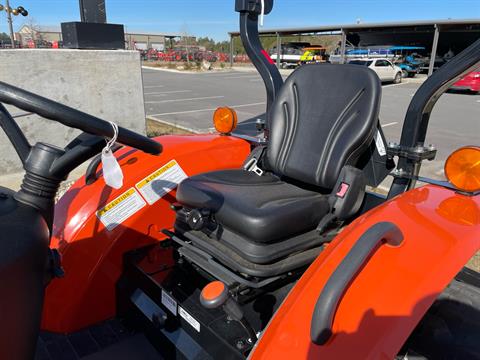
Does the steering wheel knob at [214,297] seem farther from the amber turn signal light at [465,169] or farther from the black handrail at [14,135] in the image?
the amber turn signal light at [465,169]

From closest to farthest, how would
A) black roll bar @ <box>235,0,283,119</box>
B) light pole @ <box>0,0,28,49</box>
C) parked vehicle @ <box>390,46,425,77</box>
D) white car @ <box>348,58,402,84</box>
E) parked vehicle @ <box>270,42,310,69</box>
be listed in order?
black roll bar @ <box>235,0,283,119</box> → light pole @ <box>0,0,28,49</box> → white car @ <box>348,58,402,84</box> → parked vehicle @ <box>390,46,425,77</box> → parked vehicle @ <box>270,42,310,69</box>

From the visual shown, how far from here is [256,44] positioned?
7.35 feet

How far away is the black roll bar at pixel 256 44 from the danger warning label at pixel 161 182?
0.62m

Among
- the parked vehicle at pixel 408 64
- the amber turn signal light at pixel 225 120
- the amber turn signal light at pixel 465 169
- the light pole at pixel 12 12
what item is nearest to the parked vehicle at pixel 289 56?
the parked vehicle at pixel 408 64

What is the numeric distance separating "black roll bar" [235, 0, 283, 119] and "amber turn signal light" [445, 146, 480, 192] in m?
1.07

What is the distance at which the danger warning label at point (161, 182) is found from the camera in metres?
1.81

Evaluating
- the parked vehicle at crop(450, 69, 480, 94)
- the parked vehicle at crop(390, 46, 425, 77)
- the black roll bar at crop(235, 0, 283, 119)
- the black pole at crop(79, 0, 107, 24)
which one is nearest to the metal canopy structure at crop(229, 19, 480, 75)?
the parked vehicle at crop(390, 46, 425, 77)

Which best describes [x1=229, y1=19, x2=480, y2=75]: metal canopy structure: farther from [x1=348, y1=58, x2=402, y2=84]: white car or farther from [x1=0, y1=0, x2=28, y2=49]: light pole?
[x1=0, y1=0, x2=28, y2=49]: light pole

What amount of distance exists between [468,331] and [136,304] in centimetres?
123

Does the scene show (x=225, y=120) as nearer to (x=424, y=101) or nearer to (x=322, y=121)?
(x=322, y=121)

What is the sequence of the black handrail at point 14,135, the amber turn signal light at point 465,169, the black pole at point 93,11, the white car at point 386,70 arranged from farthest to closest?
the white car at point 386,70 → the black pole at point 93,11 → the amber turn signal light at point 465,169 → the black handrail at point 14,135

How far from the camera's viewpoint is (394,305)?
0.90m

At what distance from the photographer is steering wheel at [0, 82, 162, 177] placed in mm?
889

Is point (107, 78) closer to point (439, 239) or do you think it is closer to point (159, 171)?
point (159, 171)
